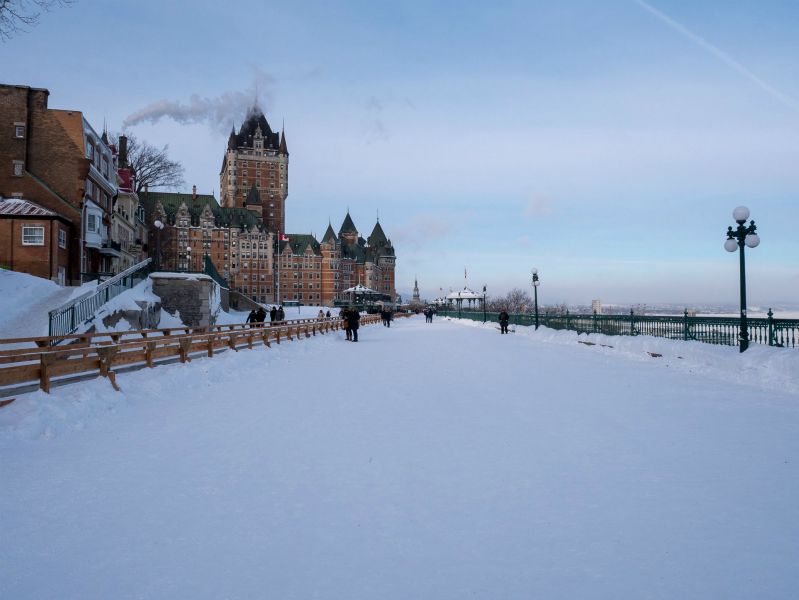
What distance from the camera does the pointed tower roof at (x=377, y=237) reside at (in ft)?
553

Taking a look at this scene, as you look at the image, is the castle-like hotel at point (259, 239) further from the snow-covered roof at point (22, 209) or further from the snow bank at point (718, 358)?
the snow bank at point (718, 358)

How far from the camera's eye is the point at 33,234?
1128 inches

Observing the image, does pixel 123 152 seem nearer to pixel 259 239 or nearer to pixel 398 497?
pixel 398 497

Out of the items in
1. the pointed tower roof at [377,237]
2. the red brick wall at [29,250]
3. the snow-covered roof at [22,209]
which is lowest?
the red brick wall at [29,250]

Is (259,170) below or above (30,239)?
above

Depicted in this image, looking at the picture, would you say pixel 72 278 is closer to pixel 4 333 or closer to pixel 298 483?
pixel 4 333

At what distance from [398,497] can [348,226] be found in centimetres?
15941

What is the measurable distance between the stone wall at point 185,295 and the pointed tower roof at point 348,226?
126m

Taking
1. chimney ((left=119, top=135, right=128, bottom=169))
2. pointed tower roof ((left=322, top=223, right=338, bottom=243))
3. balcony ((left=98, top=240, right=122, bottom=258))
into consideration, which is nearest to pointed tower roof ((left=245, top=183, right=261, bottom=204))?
pointed tower roof ((left=322, top=223, right=338, bottom=243))

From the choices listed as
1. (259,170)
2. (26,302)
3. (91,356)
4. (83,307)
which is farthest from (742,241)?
(259,170)

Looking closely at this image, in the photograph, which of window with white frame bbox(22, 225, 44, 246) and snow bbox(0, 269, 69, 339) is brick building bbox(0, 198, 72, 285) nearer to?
window with white frame bbox(22, 225, 44, 246)

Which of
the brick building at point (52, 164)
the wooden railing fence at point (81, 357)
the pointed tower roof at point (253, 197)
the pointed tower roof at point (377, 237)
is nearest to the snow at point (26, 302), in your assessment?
the wooden railing fence at point (81, 357)

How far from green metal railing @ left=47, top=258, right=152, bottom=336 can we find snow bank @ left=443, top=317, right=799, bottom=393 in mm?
19794

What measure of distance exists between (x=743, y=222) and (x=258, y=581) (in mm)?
15701
